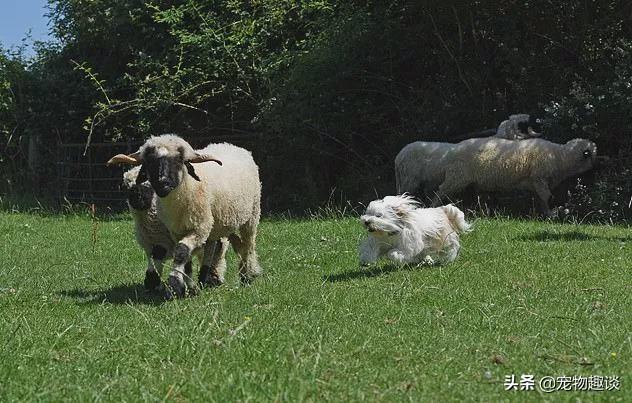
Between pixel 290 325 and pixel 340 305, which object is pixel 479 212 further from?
pixel 290 325

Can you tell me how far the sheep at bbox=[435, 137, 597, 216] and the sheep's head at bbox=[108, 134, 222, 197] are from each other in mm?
6607

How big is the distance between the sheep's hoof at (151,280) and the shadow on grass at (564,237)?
165 inches

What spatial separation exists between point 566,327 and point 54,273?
231 inches

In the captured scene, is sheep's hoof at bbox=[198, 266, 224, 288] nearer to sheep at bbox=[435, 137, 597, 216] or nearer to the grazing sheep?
sheep at bbox=[435, 137, 597, 216]

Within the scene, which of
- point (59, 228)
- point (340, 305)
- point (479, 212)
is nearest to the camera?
point (340, 305)

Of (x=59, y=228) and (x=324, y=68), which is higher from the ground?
(x=324, y=68)

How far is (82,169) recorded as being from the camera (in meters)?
21.1

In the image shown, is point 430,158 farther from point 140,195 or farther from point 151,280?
point 151,280

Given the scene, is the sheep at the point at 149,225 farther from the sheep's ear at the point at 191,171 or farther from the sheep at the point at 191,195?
the sheep's ear at the point at 191,171

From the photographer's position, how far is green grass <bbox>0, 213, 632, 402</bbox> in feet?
13.5

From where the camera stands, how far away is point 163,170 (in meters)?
7.64

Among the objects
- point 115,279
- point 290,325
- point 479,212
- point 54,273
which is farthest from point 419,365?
point 479,212

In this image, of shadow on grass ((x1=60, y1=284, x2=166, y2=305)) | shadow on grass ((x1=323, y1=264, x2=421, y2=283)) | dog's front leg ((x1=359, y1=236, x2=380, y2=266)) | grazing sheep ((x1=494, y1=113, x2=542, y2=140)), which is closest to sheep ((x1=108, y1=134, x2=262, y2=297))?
shadow on grass ((x1=60, y1=284, x2=166, y2=305))

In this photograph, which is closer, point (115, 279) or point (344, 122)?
point (115, 279)
